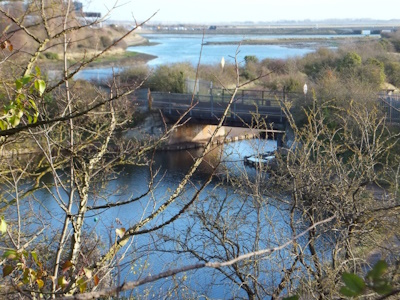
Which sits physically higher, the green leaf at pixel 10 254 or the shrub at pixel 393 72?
the green leaf at pixel 10 254

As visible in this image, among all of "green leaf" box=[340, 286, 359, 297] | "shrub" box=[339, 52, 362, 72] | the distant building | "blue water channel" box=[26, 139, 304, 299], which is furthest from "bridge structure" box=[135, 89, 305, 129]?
"green leaf" box=[340, 286, 359, 297]

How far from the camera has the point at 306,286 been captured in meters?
5.25

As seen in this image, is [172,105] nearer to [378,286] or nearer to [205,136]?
[205,136]

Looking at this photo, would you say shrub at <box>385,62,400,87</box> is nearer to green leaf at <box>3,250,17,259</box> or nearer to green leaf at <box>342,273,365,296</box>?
green leaf at <box>3,250,17,259</box>

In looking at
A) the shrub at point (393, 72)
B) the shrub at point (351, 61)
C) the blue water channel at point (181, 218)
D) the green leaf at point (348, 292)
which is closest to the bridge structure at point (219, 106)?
the blue water channel at point (181, 218)

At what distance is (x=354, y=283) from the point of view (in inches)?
35.8

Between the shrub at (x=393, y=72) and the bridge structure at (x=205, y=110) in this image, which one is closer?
the bridge structure at (x=205, y=110)

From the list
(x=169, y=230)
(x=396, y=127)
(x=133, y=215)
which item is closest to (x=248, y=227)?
(x=169, y=230)

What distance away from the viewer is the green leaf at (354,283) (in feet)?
2.97

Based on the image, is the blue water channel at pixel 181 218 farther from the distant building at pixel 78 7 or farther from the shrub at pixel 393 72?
the shrub at pixel 393 72

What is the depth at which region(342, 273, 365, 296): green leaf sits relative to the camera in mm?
904

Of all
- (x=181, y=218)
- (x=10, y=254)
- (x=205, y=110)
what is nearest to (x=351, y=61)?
(x=205, y=110)

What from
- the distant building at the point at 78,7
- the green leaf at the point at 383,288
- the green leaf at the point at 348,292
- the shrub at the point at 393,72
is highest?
the distant building at the point at 78,7

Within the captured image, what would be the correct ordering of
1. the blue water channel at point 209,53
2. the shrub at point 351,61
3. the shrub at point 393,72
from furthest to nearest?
the blue water channel at point 209,53, the shrub at point 351,61, the shrub at point 393,72
